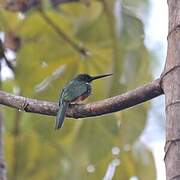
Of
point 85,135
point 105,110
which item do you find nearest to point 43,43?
point 85,135

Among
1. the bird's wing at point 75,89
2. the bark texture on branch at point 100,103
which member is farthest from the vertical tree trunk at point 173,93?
the bird's wing at point 75,89

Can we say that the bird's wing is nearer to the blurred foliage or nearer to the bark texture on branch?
the blurred foliage

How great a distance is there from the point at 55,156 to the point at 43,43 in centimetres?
46

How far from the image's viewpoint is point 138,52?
1942mm

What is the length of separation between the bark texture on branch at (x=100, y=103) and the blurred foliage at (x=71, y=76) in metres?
0.79

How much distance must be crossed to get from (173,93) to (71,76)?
1342 millimetres

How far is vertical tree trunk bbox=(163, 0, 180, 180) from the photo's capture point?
764 millimetres

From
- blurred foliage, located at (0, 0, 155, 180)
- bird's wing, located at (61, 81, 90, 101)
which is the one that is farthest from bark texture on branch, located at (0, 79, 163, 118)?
blurred foliage, located at (0, 0, 155, 180)

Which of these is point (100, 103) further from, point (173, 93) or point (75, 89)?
point (75, 89)

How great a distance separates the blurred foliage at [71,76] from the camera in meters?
1.95

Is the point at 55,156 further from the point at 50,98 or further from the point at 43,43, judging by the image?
the point at 43,43

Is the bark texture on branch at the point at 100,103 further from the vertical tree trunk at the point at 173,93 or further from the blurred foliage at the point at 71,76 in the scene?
the blurred foliage at the point at 71,76

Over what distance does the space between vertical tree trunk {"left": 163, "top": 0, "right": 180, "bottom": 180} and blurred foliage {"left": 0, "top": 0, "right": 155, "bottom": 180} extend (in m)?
0.97

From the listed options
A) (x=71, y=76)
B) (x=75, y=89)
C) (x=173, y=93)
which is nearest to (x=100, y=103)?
(x=173, y=93)
